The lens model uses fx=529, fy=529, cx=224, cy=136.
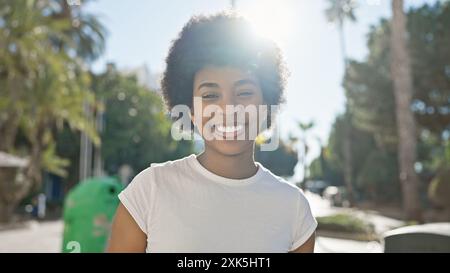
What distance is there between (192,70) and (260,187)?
0.45 metres

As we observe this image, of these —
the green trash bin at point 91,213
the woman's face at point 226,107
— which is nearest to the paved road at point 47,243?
the green trash bin at point 91,213

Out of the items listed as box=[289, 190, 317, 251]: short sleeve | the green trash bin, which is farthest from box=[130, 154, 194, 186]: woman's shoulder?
the green trash bin

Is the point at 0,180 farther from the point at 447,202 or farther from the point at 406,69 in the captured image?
the point at 447,202

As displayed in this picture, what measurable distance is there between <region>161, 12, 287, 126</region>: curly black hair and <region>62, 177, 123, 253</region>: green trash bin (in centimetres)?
355

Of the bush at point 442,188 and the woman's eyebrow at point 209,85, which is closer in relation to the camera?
the woman's eyebrow at point 209,85

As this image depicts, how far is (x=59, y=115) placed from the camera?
23781 millimetres

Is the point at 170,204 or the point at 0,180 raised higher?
the point at 170,204

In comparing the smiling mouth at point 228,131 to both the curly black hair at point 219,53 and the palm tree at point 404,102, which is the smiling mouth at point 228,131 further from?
the palm tree at point 404,102

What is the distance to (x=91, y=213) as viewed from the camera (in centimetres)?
532

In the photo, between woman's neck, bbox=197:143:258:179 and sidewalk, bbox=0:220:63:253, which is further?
sidewalk, bbox=0:220:63:253

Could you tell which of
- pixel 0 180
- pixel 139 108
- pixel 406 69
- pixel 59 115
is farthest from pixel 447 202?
pixel 139 108

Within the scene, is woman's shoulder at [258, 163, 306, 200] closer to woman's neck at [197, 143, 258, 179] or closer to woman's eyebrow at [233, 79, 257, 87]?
woman's neck at [197, 143, 258, 179]

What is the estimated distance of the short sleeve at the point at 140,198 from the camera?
5.02 feet

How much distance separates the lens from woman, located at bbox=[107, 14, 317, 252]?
1.55 metres
